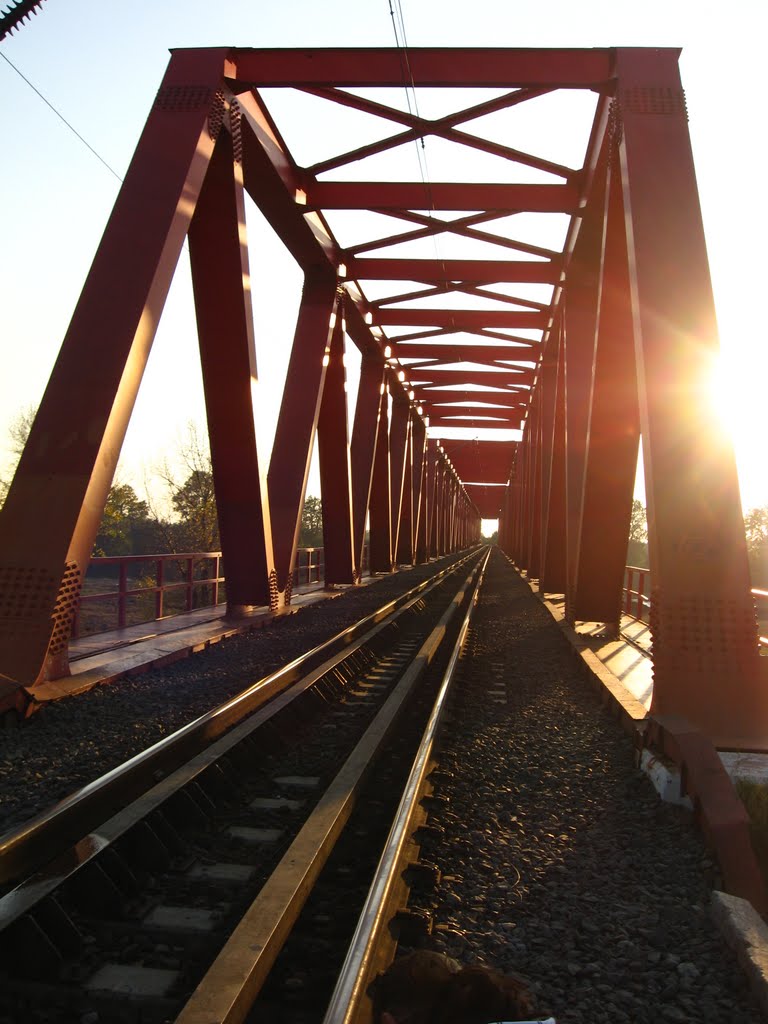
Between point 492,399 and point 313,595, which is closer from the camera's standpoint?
point 313,595

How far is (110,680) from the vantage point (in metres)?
6.01

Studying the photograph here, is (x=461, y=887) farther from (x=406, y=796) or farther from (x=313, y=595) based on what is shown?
(x=313, y=595)

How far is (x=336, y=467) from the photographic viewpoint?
15211mm

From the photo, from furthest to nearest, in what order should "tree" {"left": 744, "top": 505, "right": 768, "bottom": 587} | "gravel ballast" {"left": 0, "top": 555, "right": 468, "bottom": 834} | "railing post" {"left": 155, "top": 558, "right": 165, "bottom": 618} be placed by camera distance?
"tree" {"left": 744, "top": 505, "right": 768, "bottom": 587}, "railing post" {"left": 155, "top": 558, "right": 165, "bottom": 618}, "gravel ballast" {"left": 0, "top": 555, "right": 468, "bottom": 834}

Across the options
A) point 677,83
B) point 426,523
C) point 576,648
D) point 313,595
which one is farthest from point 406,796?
point 426,523

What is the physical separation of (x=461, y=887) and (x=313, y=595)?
11.9m

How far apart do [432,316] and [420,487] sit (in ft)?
50.8

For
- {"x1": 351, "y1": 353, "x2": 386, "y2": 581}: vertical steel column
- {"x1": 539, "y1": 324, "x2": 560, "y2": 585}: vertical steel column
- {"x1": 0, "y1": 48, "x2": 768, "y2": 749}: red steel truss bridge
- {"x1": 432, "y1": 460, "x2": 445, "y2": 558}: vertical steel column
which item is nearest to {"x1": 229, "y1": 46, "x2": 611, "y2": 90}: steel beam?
{"x1": 0, "y1": 48, "x2": 768, "y2": 749}: red steel truss bridge

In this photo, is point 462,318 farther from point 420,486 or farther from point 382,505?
point 420,486

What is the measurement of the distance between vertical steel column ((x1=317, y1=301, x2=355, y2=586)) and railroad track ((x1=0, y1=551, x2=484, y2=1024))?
33.9 feet

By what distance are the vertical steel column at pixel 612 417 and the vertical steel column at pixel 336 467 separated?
7.07m

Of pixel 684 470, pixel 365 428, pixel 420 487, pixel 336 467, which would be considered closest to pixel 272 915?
pixel 684 470

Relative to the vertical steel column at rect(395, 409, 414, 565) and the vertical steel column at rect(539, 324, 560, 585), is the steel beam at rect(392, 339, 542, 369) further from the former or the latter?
the vertical steel column at rect(395, 409, 414, 565)

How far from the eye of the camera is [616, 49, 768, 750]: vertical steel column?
195 inches
